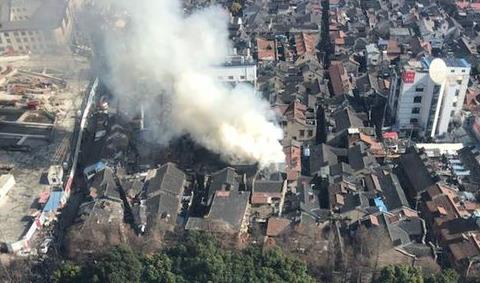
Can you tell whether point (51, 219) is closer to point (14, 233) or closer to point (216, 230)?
point (14, 233)

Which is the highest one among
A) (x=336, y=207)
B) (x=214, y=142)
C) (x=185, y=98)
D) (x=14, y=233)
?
(x=185, y=98)

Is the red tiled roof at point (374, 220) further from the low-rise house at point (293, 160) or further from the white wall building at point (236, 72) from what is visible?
the white wall building at point (236, 72)

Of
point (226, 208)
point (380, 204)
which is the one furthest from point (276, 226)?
point (380, 204)

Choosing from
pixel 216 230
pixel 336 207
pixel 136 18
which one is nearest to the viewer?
pixel 216 230

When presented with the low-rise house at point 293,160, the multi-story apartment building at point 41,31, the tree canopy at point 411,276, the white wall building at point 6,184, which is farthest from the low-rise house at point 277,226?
the multi-story apartment building at point 41,31

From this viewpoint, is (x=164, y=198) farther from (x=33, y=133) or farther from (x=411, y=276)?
(x=33, y=133)

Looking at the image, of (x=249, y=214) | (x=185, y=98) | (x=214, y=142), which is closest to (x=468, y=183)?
(x=249, y=214)

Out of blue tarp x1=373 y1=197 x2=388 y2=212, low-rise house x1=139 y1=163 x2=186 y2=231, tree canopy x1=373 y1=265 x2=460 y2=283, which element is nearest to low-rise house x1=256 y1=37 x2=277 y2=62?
low-rise house x1=139 y1=163 x2=186 y2=231

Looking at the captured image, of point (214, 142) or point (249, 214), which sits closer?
point (249, 214)
